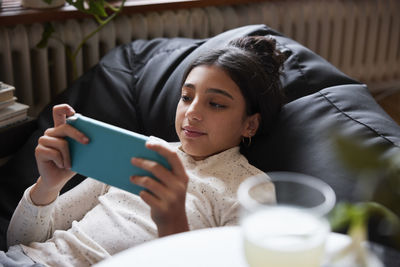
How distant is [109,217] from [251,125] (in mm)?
426

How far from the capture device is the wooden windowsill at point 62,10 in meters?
2.35

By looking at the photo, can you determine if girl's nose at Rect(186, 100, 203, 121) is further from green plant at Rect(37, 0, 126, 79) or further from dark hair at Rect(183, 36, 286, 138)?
green plant at Rect(37, 0, 126, 79)

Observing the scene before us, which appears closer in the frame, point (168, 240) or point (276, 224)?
point (276, 224)

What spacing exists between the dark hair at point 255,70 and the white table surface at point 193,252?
618 mm

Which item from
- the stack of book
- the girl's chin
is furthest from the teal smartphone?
the stack of book

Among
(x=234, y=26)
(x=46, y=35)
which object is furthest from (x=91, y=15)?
(x=234, y=26)

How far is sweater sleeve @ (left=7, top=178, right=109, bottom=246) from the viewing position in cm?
140

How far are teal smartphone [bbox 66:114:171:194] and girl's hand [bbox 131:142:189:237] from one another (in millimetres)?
15

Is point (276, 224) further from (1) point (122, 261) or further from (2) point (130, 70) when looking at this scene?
(2) point (130, 70)

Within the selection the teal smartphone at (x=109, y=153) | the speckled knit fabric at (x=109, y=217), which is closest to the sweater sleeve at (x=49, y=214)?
the speckled knit fabric at (x=109, y=217)

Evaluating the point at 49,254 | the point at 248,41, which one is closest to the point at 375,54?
the point at 248,41

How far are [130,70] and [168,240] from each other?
124 centimetres

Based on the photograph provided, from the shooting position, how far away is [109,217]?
1.42 metres

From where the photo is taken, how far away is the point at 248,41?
5.30 feet
